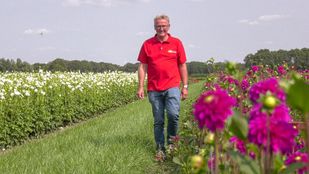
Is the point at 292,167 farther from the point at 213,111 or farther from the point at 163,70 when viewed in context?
the point at 163,70

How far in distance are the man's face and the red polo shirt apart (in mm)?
156

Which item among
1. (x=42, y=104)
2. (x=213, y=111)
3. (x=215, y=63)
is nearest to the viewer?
(x=213, y=111)

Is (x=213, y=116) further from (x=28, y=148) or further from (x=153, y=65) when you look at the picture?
(x=28, y=148)

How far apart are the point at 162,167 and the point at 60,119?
5903 millimetres

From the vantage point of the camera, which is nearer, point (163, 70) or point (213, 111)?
point (213, 111)

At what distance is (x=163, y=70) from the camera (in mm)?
5922

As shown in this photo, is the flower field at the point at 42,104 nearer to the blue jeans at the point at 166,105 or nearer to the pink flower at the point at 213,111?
the blue jeans at the point at 166,105

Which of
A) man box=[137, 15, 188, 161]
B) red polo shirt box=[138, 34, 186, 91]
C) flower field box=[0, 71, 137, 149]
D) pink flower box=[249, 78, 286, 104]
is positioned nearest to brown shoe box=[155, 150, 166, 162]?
man box=[137, 15, 188, 161]

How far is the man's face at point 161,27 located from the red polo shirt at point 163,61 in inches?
6.2

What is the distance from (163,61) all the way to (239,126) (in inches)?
174

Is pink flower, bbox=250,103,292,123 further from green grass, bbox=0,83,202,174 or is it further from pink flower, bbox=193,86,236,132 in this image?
green grass, bbox=0,83,202,174

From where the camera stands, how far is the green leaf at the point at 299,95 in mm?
1352

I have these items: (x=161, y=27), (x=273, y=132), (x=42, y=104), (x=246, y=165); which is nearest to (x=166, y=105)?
(x=161, y=27)

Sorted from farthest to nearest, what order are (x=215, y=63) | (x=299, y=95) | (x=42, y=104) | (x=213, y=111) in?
(x=42, y=104) < (x=215, y=63) < (x=213, y=111) < (x=299, y=95)
